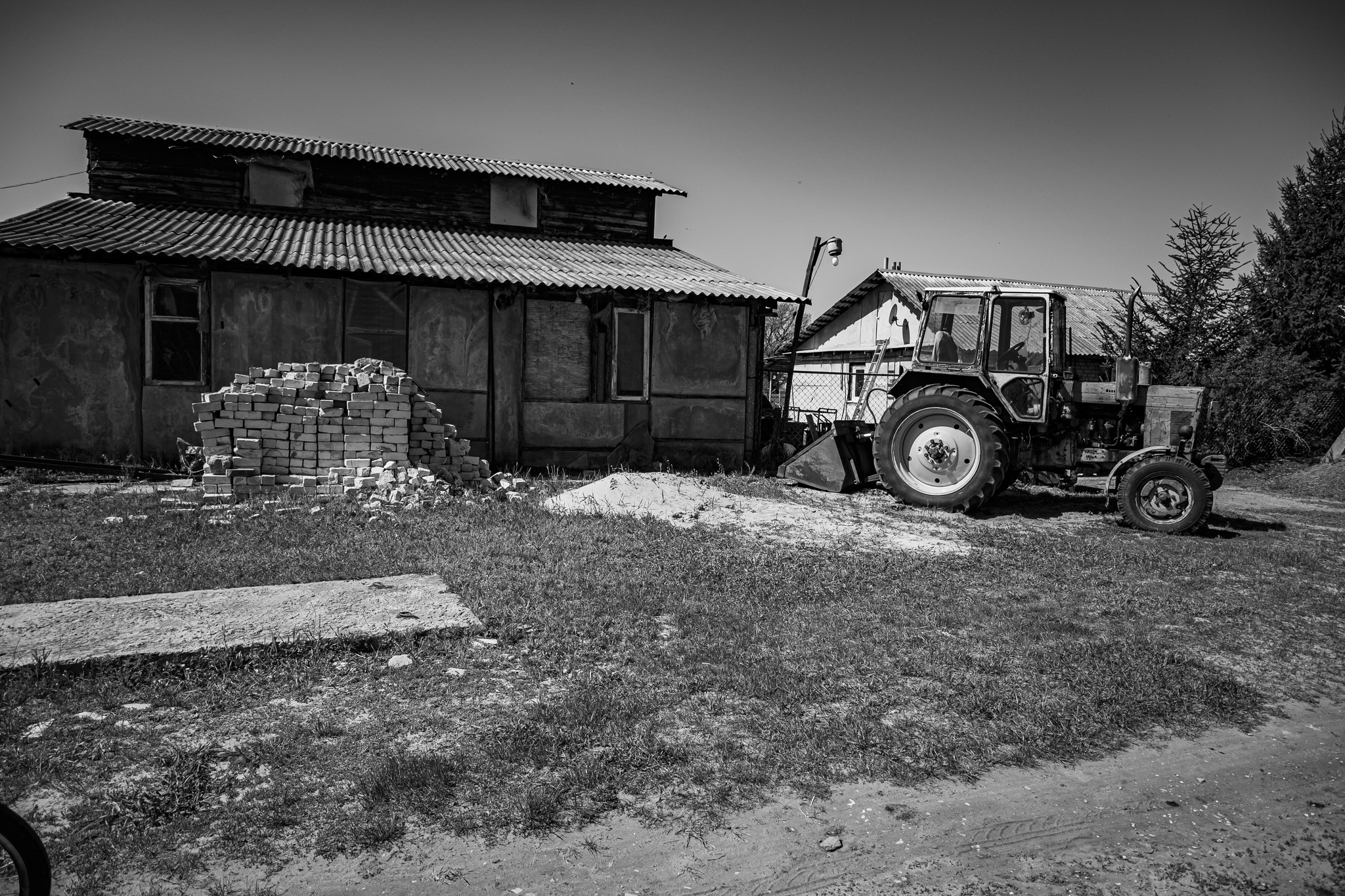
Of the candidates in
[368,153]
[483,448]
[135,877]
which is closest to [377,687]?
[135,877]

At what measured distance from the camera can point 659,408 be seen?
1335cm

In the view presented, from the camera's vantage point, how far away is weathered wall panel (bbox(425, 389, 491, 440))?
12398mm

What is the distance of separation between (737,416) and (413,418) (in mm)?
5717

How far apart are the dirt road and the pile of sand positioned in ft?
13.9

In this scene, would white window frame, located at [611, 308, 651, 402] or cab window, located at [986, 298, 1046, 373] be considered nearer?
cab window, located at [986, 298, 1046, 373]

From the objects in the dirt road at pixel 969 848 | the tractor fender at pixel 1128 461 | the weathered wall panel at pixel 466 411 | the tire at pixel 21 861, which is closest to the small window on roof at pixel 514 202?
the weathered wall panel at pixel 466 411

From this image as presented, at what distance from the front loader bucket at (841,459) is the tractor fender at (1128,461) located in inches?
109

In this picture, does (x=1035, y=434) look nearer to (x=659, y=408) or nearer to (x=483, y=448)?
(x=659, y=408)

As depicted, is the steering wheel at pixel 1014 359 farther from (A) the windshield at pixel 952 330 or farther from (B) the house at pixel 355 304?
(B) the house at pixel 355 304

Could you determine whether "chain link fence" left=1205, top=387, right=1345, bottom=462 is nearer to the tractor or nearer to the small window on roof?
the tractor

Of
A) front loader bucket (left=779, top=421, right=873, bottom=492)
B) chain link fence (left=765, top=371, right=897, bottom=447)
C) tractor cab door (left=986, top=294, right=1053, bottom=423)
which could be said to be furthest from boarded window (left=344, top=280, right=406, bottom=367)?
tractor cab door (left=986, top=294, right=1053, bottom=423)

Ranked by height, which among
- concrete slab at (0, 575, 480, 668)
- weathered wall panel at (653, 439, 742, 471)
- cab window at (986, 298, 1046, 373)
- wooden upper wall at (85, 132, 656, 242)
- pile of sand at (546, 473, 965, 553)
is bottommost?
concrete slab at (0, 575, 480, 668)

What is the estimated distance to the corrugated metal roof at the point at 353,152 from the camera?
46.7 ft

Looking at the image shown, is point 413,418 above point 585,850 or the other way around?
above
